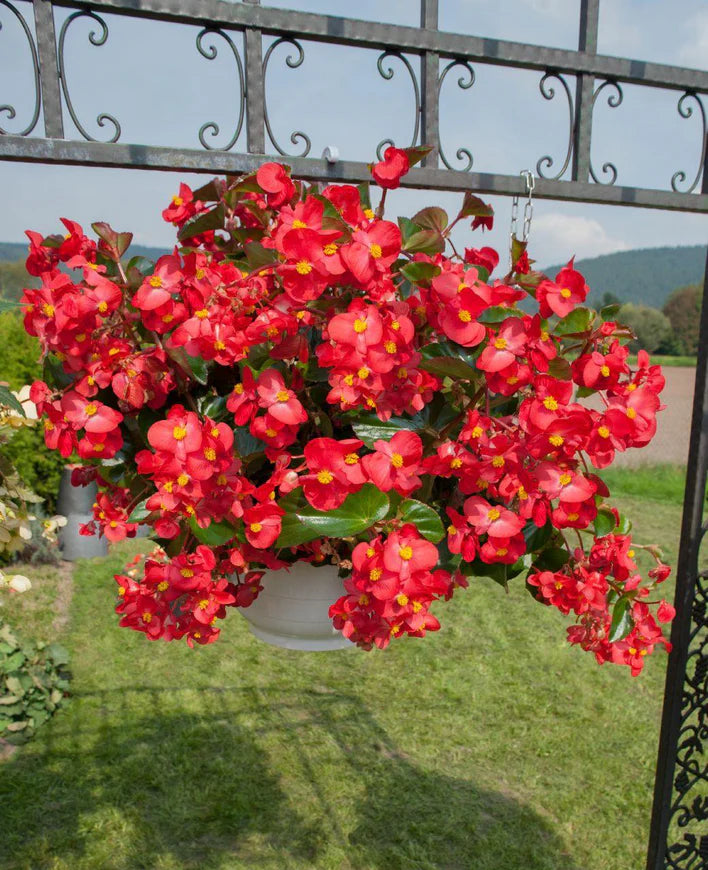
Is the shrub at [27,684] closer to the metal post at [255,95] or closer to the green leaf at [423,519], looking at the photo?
the metal post at [255,95]

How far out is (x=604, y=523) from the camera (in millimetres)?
1145

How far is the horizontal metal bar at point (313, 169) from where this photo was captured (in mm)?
1190

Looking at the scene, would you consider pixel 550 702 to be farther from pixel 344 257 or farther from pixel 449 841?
pixel 344 257

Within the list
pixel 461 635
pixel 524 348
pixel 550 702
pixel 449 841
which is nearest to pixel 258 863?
pixel 449 841

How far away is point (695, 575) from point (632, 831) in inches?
67.7

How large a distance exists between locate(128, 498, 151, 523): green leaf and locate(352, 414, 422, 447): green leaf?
0.36m

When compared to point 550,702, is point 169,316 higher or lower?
higher

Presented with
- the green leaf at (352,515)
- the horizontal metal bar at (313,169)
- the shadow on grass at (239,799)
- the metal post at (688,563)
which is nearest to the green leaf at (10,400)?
the horizontal metal bar at (313,169)

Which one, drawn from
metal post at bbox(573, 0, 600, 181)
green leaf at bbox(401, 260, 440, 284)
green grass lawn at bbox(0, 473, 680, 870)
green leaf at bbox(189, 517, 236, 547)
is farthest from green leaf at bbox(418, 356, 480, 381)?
green grass lawn at bbox(0, 473, 680, 870)

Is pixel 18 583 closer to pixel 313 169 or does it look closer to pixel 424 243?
pixel 313 169

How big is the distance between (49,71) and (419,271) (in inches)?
28.8

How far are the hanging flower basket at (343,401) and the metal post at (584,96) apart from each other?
514mm

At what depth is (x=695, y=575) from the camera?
1848 millimetres

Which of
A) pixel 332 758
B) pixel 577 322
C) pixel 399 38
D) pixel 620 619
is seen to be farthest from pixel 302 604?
pixel 332 758
